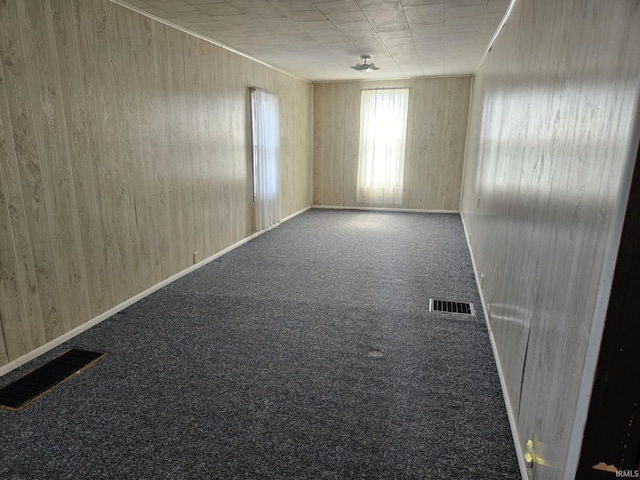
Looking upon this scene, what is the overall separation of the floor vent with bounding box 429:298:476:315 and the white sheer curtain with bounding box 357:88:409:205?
4.63 metres

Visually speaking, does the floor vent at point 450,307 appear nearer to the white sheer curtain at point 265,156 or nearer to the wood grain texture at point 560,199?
the wood grain texture at point 560,199

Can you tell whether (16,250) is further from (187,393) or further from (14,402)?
(187,393)

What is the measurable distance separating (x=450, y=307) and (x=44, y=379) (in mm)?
2959

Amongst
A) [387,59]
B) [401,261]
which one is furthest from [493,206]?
[387,59]

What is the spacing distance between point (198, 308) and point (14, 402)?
1414 mm

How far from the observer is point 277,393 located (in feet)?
7.36

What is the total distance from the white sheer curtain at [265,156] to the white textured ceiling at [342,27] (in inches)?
23.8

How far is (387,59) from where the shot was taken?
5543 millimetres

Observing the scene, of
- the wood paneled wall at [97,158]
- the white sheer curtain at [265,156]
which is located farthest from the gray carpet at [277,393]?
the white sheer curtain at [265,156]

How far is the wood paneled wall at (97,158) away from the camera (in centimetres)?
244

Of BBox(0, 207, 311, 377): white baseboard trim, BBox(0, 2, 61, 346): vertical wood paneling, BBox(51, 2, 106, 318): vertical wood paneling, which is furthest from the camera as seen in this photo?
BBox(51, 2, 106, 318): vertical wood paneling

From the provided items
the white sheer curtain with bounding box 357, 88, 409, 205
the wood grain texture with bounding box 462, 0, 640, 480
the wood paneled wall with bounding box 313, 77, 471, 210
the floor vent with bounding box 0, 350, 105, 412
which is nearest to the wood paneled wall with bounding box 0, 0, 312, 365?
the floor vent with bounding box 0, 350, 105, 412

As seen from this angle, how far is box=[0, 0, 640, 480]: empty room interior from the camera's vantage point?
1114 mm

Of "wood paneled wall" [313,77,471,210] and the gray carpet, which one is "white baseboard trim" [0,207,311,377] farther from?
"wood paneled wall" [313,77,471,210]
